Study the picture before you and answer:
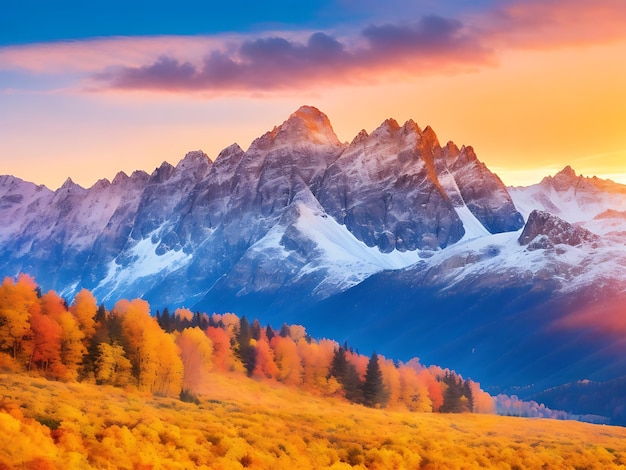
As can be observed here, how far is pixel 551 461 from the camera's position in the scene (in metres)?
136

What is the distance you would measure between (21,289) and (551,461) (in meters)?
82.2

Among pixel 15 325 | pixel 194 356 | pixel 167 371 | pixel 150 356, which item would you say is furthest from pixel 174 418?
pixel 194 356

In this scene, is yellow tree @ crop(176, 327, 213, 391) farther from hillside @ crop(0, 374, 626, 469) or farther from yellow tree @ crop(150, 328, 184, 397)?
yellow tree @ crop(150, 328, 184, 397)

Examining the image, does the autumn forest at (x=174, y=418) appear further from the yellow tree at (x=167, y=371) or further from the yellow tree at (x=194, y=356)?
the yellow tree at (x=194, y=356)

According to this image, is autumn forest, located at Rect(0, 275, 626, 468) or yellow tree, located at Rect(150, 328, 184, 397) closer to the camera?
autumn forest, located at Rect(0, 275, 626, 468)

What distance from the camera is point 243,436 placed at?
11831 cm

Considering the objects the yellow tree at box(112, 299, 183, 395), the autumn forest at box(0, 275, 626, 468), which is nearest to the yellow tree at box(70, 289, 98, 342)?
the autumn forest at box(0, 275, 626, 468)

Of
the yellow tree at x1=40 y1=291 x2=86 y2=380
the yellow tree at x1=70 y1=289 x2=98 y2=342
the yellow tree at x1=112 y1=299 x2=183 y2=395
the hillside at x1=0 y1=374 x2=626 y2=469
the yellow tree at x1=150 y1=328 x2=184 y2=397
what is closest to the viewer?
the hillside at x1=0 y1=374 x2=626 y2=469

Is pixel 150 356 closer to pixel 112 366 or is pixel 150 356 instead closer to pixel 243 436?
pixel 112 366

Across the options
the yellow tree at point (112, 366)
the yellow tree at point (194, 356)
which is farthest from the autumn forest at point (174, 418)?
the yellow tree at point (194, 356)

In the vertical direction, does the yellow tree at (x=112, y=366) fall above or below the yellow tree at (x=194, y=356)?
below

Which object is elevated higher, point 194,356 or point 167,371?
point 194,356

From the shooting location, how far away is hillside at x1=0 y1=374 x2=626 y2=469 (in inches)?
3684

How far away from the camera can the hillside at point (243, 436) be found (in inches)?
3684
